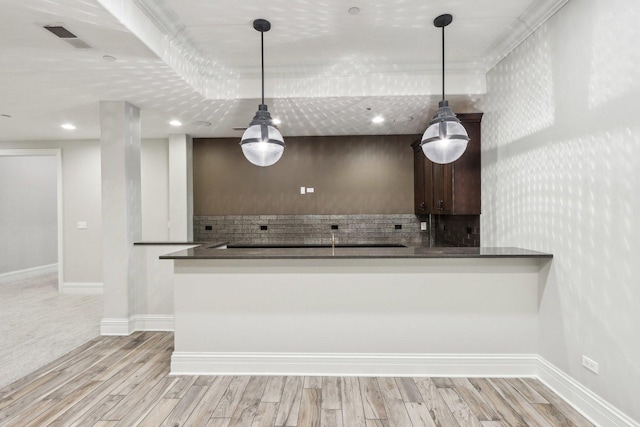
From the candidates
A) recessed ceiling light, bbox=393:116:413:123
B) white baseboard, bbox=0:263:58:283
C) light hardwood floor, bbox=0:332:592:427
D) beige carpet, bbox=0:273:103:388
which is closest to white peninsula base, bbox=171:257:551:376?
light hardwood floor, bbox=0:332:592:427

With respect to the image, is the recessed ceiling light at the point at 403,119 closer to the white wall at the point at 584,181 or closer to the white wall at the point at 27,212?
the white wall at the point at 584,181

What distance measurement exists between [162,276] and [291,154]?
264 centimetres

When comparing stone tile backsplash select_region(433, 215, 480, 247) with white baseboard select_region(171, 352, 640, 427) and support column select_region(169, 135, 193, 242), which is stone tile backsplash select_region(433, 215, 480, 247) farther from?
support column select_region(169, 135, 193, 242)

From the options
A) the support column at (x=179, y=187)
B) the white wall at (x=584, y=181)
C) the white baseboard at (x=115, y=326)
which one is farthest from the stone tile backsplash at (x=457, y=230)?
the white baseboard at (x=115, y=326)

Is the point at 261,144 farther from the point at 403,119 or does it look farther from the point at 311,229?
the point at 311,229

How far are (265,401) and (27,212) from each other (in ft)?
24.8

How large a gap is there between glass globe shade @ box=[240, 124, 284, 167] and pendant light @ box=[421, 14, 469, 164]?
1.20m

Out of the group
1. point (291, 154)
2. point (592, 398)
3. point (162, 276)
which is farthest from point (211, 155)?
point (592, 398)

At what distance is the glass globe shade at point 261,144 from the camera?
281 centimetres

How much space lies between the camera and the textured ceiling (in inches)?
99.7

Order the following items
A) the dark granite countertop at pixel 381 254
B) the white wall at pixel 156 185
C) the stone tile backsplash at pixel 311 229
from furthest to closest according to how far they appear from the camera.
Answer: the white wall at pixel 156 185
the stone tile backsplash at pixel 311 229
the dark granite countertop at pixel 381 254

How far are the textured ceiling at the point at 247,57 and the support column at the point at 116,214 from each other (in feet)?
0.97

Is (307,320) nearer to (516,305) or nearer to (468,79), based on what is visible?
(516,305)

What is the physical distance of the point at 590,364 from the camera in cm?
223
